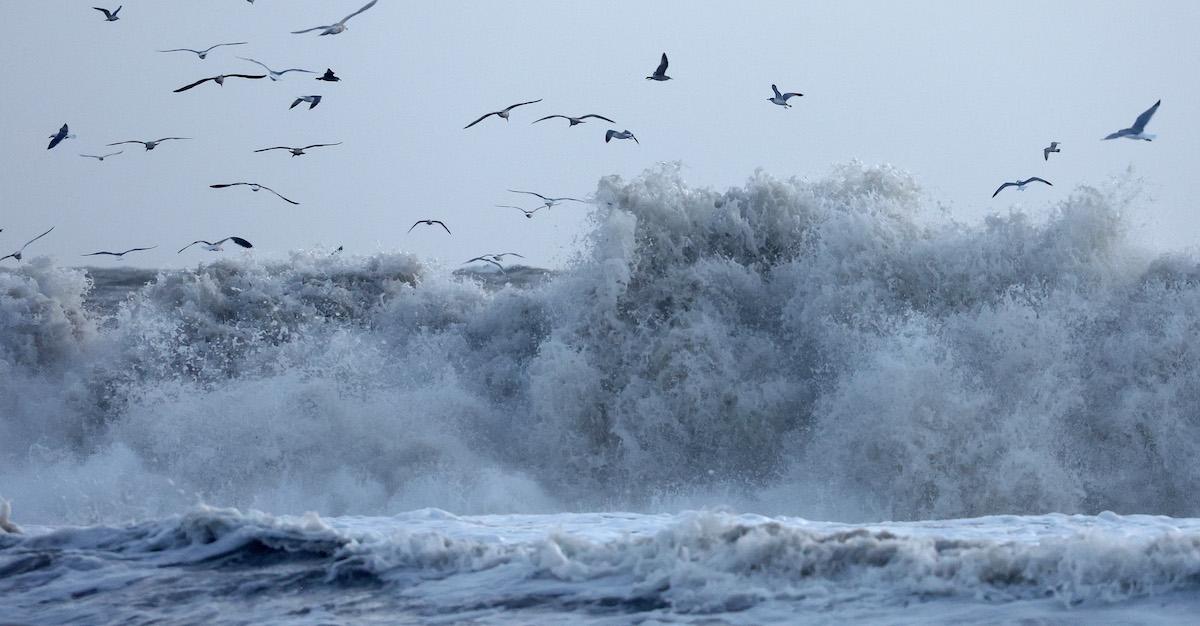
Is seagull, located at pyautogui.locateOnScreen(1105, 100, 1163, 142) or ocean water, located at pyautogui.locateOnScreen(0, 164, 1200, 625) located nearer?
seagull, located at pyautogui.locateOnScreen(1105, 100, 1163, 142)

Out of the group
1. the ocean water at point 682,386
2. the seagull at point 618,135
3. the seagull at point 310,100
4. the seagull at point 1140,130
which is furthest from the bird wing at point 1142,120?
the seagull at point 310,100

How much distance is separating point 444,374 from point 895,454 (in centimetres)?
488

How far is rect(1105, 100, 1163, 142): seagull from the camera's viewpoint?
913 cm

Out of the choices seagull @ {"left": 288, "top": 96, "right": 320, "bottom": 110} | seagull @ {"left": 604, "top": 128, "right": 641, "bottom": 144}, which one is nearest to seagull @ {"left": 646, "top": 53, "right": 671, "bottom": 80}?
seagull @ {"left": 604, "top": 128, "right": 641, "bottom": 144}

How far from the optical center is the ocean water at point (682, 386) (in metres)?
10.1

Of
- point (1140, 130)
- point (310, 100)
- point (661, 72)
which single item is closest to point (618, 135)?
point (661, 72)

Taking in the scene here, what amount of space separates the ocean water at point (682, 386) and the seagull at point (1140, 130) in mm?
2308

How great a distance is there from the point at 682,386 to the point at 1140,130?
4599 millimetres

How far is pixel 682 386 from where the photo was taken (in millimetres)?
11625

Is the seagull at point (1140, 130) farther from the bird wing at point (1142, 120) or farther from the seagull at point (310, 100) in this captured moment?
the seagull at point (310, 100)

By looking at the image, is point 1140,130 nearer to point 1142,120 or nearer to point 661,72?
point 1142,120

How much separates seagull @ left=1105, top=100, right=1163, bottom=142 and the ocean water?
2.31 meters

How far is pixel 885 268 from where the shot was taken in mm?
11836

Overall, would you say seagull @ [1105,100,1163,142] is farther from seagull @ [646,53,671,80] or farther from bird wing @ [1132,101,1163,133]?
seagull @ [646,53,671,80]
